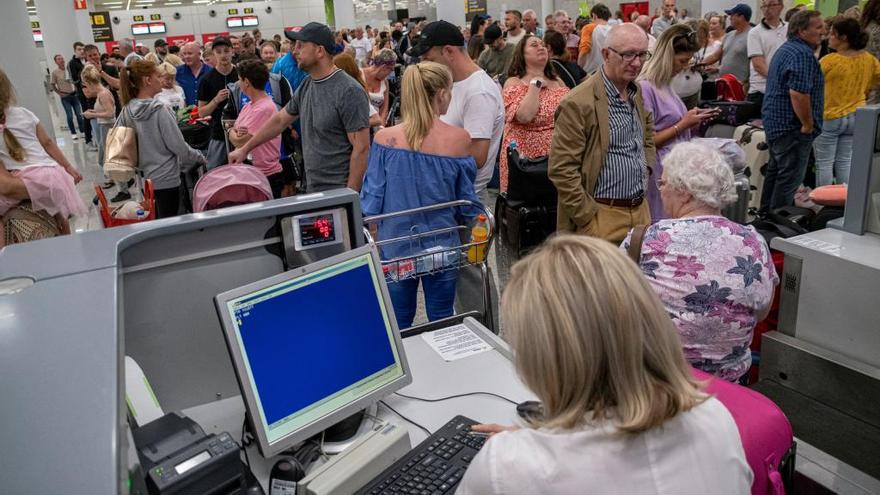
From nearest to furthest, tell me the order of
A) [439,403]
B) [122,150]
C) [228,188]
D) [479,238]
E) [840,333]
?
[439,403] → [840,333] → [479,238] → [228,188] → [122,150]

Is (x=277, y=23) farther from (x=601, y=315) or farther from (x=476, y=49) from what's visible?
(x=601, y=315)

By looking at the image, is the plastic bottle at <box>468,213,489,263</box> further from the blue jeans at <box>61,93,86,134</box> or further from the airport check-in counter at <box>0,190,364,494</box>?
the blue jeans at <box>61,93,86,134</box>

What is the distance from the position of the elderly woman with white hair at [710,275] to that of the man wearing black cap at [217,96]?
4.00m

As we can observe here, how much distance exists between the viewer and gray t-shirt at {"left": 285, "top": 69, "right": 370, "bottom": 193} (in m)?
3.44

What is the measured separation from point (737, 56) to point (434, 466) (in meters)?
6.62

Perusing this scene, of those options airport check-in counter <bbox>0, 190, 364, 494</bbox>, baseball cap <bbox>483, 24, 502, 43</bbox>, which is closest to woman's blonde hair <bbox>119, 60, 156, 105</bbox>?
airport check-in counter <bbox>0, 190, 364, 494</bbox>

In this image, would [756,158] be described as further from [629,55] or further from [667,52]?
[629,55]

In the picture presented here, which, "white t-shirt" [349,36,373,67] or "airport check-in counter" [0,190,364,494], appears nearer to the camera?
"airport check-in counter" [0,190,364,494]

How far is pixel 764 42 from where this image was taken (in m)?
6.11

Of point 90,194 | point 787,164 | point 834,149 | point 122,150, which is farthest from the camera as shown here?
point 90,194

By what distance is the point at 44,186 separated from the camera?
3754 mm

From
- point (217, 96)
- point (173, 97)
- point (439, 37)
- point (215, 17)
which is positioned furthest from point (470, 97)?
point (215, 17)

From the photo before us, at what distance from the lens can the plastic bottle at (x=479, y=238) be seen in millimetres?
2404

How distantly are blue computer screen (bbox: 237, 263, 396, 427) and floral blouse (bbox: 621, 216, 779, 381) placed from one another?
0.96 m
